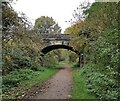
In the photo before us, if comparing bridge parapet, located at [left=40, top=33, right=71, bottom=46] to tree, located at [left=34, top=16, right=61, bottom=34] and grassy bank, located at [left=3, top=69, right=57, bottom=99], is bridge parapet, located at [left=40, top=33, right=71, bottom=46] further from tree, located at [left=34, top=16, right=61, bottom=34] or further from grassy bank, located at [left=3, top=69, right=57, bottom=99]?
grassy bank, located at [left=3, top=69, right=57, bottom=99]

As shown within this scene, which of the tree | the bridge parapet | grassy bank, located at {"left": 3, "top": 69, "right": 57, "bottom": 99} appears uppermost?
the tree

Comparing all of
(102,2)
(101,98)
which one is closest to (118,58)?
(101,98)

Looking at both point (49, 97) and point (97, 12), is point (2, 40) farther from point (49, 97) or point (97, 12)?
point (97, 12)

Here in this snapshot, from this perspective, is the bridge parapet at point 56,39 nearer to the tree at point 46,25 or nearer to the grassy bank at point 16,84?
the tree at point 46,25

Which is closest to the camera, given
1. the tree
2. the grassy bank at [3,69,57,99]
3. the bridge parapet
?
the grassy bank at [3,69,57,99]

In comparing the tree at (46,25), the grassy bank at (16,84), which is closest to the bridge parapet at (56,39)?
the tree at (46,25)

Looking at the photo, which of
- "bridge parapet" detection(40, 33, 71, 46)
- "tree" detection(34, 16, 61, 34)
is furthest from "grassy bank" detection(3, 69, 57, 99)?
"tree" detection(34, 16, 61, 34)

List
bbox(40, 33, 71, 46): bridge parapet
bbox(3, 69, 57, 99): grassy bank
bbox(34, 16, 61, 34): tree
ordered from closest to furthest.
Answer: bbox(3, 69, 57, 99): grassy bank, bbox(40, 33, 71, 46): bridge parapet, bbox(34, 16, 61, 34): tree

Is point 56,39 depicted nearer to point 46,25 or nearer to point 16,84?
point 46,25

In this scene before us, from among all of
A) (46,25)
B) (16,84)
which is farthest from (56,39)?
(16,84)

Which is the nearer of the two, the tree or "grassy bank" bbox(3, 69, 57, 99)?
"grassy bank" bbox(3, 69, 57, 99)

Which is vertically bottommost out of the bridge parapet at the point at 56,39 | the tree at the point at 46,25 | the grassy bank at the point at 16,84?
the grassy bank at the point at 16,84

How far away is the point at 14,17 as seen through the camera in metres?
14.7

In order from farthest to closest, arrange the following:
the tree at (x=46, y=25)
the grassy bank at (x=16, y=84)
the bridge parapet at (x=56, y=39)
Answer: the tree at (x=46, y=25)
the bridge parapet at (x=56, y=39)
the grassy bank at (x=16, y=84)
